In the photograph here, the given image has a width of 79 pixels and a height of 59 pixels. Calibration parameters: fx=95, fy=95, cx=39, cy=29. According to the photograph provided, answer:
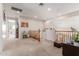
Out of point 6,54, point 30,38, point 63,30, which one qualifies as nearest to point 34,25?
point 30,38

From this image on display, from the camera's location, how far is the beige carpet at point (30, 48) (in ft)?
5.20

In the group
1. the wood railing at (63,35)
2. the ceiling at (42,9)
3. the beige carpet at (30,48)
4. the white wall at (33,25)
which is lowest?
the beige carpet at (30,48)

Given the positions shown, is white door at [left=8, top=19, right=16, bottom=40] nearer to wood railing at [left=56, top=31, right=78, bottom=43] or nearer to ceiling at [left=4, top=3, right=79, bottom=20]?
ceiling at [left=4, top=3, right=79, bottom=20]

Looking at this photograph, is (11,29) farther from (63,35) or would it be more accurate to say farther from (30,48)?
(63,35)

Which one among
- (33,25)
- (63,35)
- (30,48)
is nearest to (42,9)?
(33,25)

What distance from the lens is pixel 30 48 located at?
165 cm

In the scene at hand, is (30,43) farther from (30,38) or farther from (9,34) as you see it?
(9,34)

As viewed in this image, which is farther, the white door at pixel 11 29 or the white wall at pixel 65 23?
the white door at pixel 11 29

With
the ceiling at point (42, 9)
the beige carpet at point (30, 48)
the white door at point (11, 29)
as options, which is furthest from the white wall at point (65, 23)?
the white door at point (11, 29)

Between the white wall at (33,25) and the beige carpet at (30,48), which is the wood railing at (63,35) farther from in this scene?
the white wall at (33,25)

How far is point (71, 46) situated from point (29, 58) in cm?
74

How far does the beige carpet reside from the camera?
5.20 feet

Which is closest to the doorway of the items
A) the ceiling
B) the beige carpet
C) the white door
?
the white door

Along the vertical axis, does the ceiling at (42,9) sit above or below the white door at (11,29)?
above
